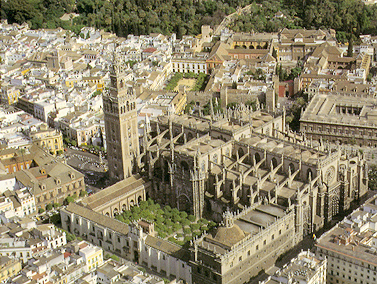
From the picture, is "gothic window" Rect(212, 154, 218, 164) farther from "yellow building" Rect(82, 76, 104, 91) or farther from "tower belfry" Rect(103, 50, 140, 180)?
"yellow building" Rect(82, 76, 104, 91)

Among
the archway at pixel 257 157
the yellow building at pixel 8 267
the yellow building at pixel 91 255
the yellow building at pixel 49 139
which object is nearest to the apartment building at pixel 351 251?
the archway at pixel 257 157

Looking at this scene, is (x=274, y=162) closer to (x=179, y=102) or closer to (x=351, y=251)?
(x=351, y=251)

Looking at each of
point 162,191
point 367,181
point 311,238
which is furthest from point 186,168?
point 367,181

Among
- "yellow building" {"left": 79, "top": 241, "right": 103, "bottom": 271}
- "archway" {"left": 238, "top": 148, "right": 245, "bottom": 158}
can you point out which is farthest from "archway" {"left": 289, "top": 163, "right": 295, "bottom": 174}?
"yellow building" {"left": 79, "top": 241, "right": 103, "bottom": 271}

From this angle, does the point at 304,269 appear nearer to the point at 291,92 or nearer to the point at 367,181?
Answer: the point at 367,181

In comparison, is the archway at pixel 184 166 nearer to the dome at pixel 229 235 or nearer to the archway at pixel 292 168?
the archway at pixel 292 168

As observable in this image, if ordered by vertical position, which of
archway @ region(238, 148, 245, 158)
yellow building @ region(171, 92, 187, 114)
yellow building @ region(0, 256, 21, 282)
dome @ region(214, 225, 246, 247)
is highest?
yellow building @ region(171, 92, 187, 114)

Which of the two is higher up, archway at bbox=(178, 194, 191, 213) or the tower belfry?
the tower belfry

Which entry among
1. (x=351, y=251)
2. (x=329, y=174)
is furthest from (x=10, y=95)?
(x=351, y=251)
